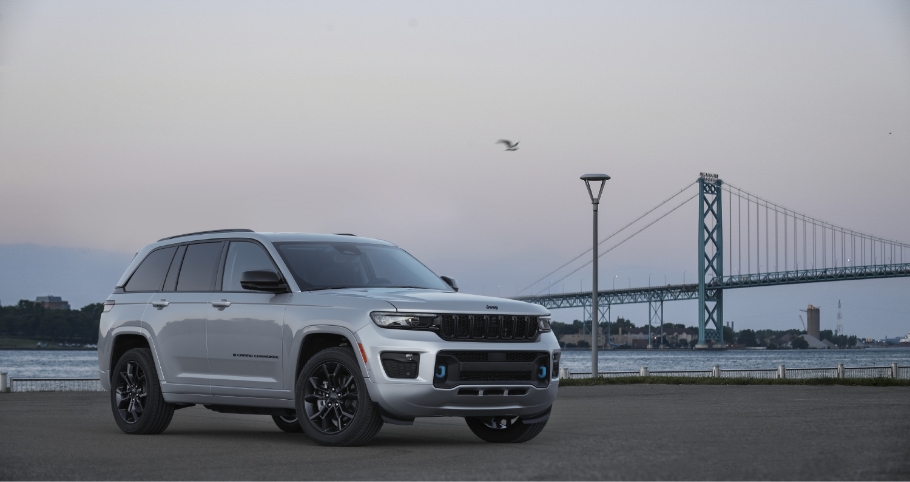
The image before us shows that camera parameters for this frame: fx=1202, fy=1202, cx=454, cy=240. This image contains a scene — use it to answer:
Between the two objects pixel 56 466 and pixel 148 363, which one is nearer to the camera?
pixel 56 466

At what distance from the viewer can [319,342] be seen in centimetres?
1086

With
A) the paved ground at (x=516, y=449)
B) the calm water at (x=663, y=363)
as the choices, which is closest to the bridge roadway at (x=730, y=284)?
the calm water at (x=663, y=363)

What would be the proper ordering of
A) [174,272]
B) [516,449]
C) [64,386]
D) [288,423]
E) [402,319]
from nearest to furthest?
[402,319], [516,449], [174,272], [288,423], [64,386]

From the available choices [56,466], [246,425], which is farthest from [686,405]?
[56,466]

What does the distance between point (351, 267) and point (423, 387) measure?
2004mm

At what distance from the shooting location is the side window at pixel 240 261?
1163 cm

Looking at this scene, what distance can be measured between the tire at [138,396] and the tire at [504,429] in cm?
322

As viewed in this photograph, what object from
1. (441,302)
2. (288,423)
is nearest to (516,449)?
(441,302)

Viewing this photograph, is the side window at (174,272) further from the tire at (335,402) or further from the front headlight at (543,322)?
the front headlight at (543,322)

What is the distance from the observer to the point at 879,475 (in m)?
7.91

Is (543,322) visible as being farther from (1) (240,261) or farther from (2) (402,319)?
(1) (240,261)

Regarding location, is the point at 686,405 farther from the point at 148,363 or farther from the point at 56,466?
the point at 56,466

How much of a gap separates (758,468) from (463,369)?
2.80m

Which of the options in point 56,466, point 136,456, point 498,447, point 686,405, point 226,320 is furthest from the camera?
point 686,405
